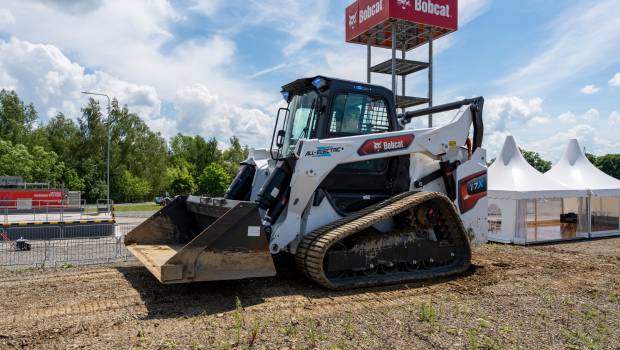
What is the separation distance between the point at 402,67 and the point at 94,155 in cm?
4497

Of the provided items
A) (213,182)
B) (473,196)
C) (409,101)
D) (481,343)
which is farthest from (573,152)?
(213,182)

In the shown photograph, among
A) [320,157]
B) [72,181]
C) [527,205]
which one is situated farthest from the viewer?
[72,181]

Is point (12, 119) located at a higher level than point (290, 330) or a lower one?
higher

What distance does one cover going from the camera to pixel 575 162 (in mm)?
17562

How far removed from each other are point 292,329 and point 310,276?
5.42 feet

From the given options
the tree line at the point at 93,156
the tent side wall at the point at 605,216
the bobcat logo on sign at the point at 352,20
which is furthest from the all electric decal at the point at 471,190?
the tree line at the point at 93,156

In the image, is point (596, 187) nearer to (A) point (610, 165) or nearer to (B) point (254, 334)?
(B) point (254, 334)

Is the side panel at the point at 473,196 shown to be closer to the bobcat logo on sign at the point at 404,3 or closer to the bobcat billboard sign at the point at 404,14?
the bobcat billboard sign at the point at 404,14

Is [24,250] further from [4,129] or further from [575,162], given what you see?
[4,129]

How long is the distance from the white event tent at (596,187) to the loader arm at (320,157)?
35.7ft

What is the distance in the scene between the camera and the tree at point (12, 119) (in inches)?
2197

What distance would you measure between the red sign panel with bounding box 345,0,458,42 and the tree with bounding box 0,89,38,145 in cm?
4896

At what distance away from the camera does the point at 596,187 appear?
16.2 metres

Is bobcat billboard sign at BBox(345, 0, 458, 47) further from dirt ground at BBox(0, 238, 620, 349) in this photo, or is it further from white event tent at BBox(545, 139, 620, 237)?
dirt ground at BBox(0, 238, 620, 349)
